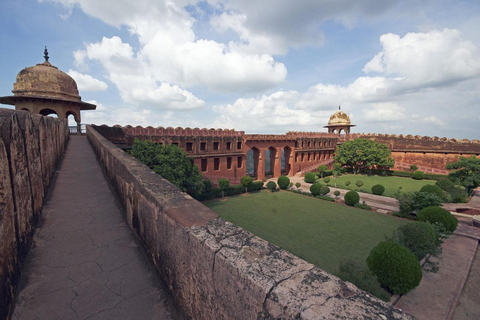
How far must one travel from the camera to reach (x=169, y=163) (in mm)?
15430

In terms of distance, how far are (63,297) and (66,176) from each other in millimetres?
4982

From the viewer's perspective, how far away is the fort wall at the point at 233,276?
3.57ft

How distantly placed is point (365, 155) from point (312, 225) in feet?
64.9

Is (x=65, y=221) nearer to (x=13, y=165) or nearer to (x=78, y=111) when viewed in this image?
(x=13, y=165)

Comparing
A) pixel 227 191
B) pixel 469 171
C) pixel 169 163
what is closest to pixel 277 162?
pixel 227 191

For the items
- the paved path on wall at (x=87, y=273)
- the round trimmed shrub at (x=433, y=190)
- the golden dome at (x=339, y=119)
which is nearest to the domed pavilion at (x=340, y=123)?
the golden dome at (x=339, y=119)

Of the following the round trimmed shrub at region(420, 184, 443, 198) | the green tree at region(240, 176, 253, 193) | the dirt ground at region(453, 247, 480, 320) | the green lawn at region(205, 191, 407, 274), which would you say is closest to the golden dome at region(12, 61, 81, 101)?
the green lawn at region(205, 191, 407, 274)

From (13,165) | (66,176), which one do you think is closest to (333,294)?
(13,165)

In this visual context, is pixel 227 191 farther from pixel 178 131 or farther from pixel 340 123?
pixel 340 123

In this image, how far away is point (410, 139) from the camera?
2959 centimetres

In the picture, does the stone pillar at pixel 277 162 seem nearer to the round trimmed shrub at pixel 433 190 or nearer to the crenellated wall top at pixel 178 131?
the crenellated wall top at pixel 178 131

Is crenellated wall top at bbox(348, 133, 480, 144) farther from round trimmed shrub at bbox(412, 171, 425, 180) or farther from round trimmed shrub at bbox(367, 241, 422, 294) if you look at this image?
round trimmed shrub at bbox(367, 241, 422, 294)

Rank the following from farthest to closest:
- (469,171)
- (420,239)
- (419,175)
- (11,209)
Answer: (419,175), (469,171), (420,239), (11,209)

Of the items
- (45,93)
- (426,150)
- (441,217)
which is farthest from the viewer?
(426,150)
